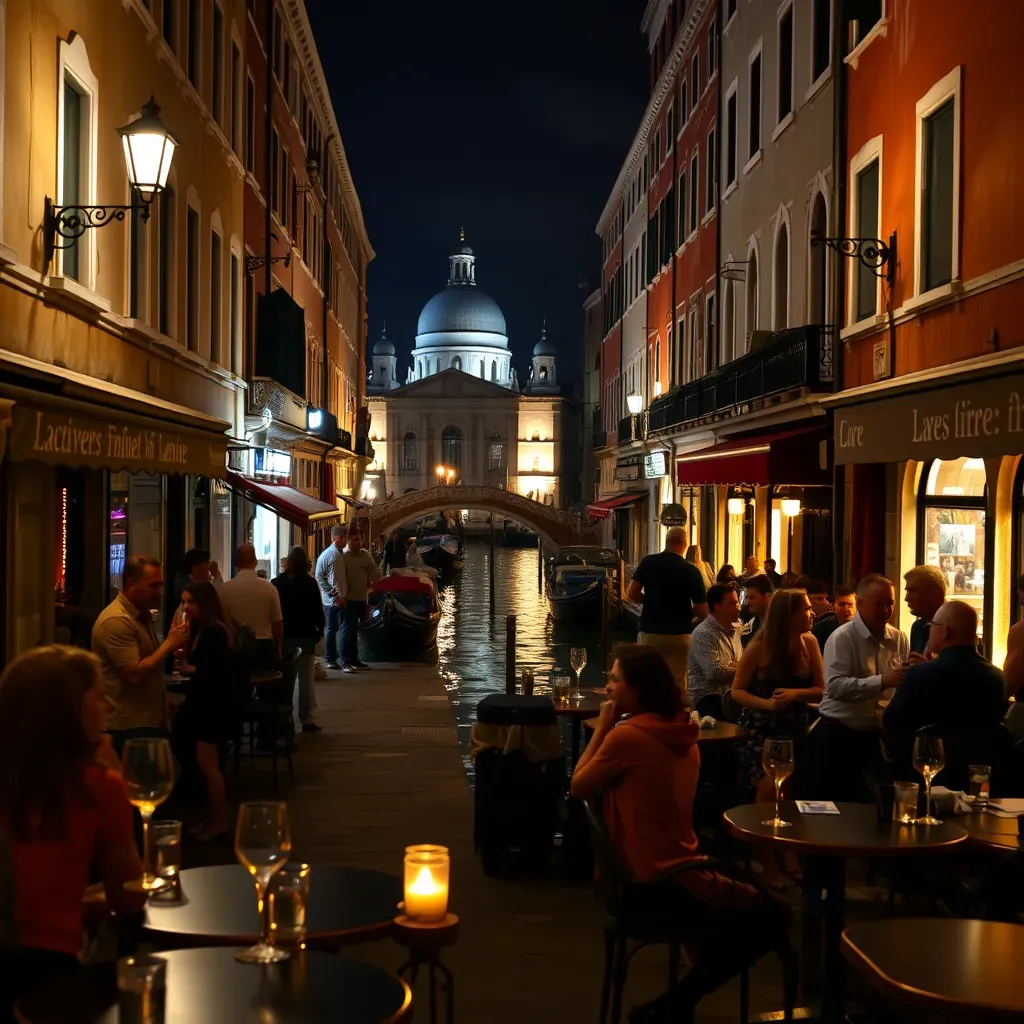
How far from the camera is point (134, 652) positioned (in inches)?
299

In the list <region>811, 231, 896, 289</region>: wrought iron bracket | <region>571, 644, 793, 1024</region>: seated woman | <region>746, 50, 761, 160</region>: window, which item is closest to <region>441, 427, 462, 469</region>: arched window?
<region>746, 50, 761, 160</region>: window

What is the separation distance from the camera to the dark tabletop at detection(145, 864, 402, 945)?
3906mm

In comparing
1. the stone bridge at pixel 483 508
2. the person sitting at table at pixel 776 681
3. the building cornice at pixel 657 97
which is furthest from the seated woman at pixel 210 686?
the stone bridge at pixel 483 508

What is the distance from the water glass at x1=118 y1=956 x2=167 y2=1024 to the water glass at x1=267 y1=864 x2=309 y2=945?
50cm

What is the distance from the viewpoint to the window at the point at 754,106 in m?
20.3

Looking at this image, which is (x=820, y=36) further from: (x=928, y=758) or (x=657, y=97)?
(x=657, y=97)

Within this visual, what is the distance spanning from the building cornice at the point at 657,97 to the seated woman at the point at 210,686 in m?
19.4

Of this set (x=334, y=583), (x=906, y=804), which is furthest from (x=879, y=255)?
(x=906, y=804)

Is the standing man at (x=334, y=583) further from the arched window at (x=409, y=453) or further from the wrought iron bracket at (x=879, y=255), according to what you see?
the arched window at (x=409, y=453)

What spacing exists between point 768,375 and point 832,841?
41.5 ft

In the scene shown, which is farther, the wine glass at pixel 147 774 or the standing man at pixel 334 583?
the standing man at pixel 334 583

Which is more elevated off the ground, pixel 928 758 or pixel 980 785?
pixel 928 758

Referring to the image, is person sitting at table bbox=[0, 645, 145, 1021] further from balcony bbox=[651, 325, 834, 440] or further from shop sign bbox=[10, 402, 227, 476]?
balcony bbox=[651, 325, 834, 440]

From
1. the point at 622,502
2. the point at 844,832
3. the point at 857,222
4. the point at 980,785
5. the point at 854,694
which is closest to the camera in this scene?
the point at 844,832
